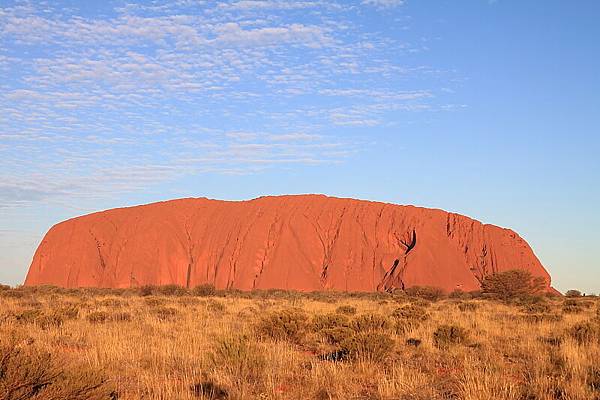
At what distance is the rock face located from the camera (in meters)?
57.3

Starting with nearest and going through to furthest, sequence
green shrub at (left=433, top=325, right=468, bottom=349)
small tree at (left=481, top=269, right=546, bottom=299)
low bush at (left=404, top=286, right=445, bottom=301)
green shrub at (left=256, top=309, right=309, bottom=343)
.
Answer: green shrub at (left=433, top=325, right=468, bottom=349) → green shrub at (left=256, top=309, right=309, bottom=343) → low bush at (left=404, top=286, right=445, bottom=301) → small tree at (left=481, top=269, right=546, bottom=299)

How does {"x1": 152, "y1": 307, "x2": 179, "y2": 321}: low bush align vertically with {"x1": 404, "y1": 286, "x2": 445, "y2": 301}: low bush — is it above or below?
above

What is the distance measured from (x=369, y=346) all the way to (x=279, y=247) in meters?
50.7

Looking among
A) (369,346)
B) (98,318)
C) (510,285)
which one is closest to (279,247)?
(510,285)

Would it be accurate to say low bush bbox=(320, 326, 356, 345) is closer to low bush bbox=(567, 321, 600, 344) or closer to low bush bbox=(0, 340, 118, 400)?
low bush bbox=(567, 321, 600, 344)

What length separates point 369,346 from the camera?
358 inches

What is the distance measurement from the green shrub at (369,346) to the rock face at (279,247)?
4593 centimetres

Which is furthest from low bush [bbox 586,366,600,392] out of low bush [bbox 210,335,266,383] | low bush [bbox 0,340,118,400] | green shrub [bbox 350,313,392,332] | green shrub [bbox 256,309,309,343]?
green shrub [bbox 256,309,309,343]

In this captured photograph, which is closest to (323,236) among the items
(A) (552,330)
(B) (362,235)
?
(B) (362,235)

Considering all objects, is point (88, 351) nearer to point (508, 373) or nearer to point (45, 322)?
point (45, 322)

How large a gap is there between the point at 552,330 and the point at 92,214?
63.6 metres

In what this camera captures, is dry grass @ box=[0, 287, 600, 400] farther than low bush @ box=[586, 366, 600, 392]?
No

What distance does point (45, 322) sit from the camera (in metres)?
13.4

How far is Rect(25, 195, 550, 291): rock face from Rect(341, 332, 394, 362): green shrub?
45.9 m
